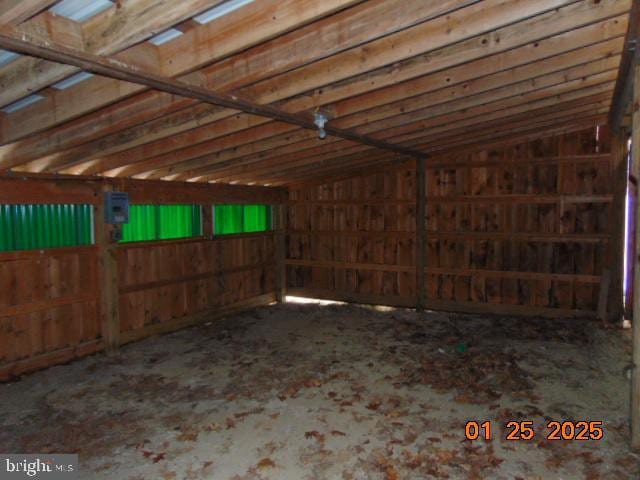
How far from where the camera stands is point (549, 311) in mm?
7219

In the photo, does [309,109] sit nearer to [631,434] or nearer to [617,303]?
[631,434]

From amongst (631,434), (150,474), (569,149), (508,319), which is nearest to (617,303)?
(508,319)

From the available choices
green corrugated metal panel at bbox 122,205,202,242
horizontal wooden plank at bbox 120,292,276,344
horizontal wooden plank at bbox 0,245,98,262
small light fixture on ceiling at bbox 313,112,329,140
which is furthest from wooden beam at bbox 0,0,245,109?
horizontal wooden plank at bbox 120,292,276,344

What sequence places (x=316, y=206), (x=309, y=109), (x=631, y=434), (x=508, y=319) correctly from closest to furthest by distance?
(x=631, y=434), (x=309, y=109), (x=508, y=319), (x=316, y=206)

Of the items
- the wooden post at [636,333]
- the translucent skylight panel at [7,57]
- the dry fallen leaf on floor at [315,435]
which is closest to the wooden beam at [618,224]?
the wooden post at [636,333]

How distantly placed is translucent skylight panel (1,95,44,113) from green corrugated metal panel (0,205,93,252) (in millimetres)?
1576

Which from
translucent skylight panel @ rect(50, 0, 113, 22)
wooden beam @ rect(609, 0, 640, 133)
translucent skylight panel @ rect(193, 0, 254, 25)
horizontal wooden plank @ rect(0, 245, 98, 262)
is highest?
wooden beam @ rect(609, 0, 640, 133)

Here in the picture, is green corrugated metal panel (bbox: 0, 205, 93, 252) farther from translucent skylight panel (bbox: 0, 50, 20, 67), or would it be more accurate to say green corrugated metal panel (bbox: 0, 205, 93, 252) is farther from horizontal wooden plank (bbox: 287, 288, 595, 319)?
horizontal wooden plank (bbox: 287, 288, 595, 319)

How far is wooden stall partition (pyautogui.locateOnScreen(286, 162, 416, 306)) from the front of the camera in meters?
8.20

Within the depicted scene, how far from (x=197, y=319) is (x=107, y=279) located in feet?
5.79

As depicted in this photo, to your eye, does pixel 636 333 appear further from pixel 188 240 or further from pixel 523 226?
pixel 188 240

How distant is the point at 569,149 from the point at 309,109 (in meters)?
4.74

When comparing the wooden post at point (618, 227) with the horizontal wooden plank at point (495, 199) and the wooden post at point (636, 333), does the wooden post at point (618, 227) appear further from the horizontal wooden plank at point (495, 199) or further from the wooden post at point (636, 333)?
the wooden post at point (636, 333)

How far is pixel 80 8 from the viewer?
2371 mm
